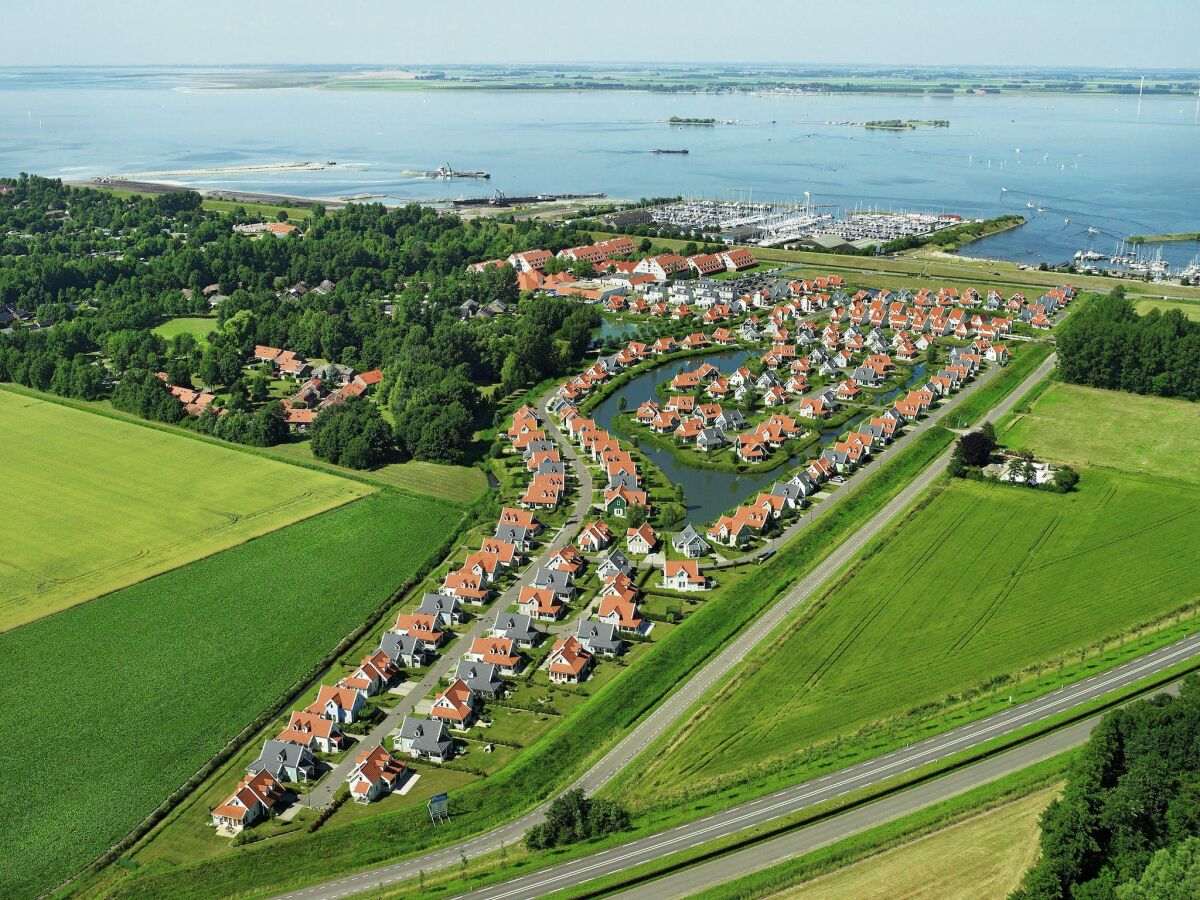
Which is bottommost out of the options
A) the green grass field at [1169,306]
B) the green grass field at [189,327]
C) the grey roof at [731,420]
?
the grey roof at [731,420]

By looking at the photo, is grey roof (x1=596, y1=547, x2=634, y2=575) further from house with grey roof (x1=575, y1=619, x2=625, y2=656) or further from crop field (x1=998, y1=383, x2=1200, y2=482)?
crop field (x1=998, y1=383, x2=1200, y2=482)

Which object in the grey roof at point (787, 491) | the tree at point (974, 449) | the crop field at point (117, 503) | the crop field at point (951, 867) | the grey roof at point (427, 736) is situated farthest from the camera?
the tree at point (974, 449)

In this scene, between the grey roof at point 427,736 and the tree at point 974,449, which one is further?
the tree at point 974,449

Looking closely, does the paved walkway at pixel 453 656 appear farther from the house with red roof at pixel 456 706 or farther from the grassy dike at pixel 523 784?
the grassy dike at pixel 523 784

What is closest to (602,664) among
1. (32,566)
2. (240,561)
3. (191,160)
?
(240,561)

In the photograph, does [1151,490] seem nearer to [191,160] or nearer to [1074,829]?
[1074,829]

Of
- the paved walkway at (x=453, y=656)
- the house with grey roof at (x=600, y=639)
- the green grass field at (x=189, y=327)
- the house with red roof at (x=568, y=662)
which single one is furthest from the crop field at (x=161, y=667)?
the green grass field at (x=189, y=327)

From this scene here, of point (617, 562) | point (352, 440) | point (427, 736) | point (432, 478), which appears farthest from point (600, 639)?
point (352, 440)

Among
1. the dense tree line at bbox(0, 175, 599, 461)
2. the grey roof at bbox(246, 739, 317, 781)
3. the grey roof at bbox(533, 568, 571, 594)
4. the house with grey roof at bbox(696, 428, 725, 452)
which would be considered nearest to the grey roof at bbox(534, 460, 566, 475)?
the dense tree line at bbox(0, 175, 599, 461)
